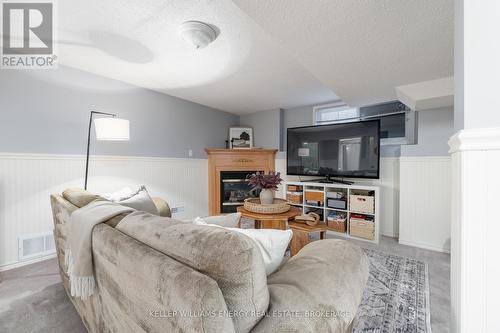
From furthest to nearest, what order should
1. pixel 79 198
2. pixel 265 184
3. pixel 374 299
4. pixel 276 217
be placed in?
1. pixel 265 184
2. pixel 276 217
3. pixel 374 299
4. pixel 79 198

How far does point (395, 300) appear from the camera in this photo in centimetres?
160

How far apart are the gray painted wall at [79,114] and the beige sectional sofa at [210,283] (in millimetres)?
2196

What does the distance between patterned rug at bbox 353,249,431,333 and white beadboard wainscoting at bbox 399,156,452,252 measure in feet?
1.91

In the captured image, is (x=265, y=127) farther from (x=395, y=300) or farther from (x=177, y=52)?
(x=395, y=300)

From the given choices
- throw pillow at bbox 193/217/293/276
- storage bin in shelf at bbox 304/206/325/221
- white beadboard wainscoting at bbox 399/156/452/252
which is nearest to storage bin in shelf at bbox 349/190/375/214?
white beadboard wainscoting at bbox 399/156/452/252

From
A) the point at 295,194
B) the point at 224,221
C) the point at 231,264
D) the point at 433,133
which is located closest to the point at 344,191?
the point at 295,194

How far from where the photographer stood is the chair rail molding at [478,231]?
632 mm

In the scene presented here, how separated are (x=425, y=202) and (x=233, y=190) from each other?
2.91 m

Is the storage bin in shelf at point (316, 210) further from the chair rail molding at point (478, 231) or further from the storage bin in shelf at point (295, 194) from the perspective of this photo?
the chair rail molding at point (478, 231)

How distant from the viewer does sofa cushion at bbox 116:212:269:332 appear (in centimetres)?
58

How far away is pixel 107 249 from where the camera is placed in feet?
2.80

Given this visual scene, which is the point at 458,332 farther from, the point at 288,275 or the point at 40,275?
the point at 40,275

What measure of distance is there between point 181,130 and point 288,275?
3.37 meters

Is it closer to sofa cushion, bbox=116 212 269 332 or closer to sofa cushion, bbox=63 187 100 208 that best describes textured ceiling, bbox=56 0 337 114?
sofa cushion, bbox=63 187 100 208
